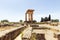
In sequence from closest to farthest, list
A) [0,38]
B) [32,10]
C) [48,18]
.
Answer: [0,38]
[32,10]
[48,18]

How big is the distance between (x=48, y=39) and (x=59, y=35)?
1.21m

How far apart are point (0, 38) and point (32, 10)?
16882 millimetres

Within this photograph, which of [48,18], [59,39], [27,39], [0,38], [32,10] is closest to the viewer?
[0,38]

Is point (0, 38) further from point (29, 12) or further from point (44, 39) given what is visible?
point (29, 12)

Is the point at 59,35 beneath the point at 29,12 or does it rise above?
beneath

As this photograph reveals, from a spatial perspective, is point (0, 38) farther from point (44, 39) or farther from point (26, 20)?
point (26, 20)

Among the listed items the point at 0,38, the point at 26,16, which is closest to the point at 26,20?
the point at 26,16

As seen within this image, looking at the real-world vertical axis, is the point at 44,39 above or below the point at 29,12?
below

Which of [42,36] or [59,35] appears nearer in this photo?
[59,35]

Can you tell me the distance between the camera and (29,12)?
19859 millimetres

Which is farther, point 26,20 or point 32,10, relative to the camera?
point 26,20

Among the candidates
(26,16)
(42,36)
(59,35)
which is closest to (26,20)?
(26,16)

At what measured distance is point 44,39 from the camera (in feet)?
19.1

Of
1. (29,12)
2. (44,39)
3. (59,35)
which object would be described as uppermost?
(29,12)
